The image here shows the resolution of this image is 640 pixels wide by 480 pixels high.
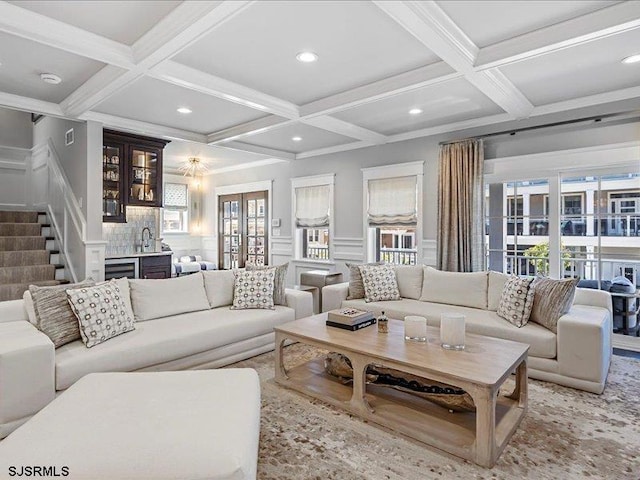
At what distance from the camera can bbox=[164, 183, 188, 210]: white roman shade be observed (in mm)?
8422

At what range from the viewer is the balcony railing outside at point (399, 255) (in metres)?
5.52

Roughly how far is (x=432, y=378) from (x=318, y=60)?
2.54 meters

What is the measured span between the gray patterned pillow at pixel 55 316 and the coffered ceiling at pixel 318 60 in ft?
5.83

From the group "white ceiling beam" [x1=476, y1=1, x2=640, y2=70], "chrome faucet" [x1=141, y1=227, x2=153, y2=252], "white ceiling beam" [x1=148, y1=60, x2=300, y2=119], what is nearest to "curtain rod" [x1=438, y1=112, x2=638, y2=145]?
"white ceiling beam" [x1=476, y1=1, x2=640, y2=70]

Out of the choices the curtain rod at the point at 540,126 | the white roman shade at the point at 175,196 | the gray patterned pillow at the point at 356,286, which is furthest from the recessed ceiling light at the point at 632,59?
the white roman shade at the point at 175,196

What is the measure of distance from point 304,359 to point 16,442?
234cm

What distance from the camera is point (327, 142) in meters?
5.91

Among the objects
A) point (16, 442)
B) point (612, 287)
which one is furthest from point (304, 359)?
point (612, 287)

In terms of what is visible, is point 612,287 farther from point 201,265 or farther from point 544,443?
point 201,265

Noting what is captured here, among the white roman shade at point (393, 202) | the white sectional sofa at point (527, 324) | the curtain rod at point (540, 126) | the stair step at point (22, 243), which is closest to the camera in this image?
the white sectional sofa at point (527, 324)

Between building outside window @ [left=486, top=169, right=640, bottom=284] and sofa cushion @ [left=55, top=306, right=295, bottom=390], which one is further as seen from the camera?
building outside window @ [left=486, top=169, right=640, bottom=284]

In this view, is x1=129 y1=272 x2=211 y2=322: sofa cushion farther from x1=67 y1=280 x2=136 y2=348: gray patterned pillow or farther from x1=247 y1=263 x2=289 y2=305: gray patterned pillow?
x1=247 y1=263 x2=289 y2=305: gray patterned pillow

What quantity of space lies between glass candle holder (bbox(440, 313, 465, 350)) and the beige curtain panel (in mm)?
2175

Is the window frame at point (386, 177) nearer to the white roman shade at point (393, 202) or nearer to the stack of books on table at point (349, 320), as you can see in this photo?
the white roman shade at point (393, 202)
